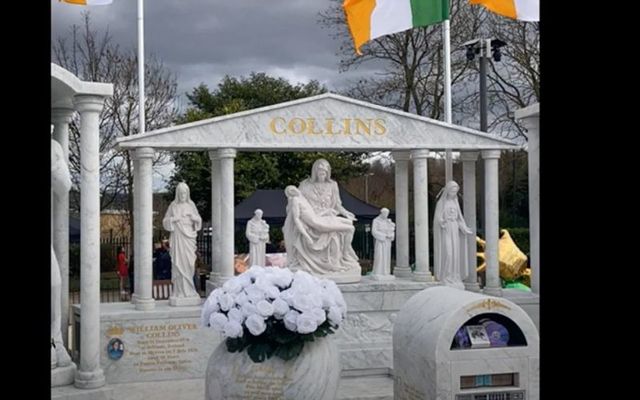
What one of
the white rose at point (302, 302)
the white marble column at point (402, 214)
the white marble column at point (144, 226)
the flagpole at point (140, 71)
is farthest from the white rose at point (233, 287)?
the white marble column at point (402, 214)

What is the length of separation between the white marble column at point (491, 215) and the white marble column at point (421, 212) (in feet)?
3.53

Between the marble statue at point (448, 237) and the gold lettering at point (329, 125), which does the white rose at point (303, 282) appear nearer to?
the gold lettering at point (329, 125)

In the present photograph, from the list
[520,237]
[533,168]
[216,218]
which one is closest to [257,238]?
[216,218]

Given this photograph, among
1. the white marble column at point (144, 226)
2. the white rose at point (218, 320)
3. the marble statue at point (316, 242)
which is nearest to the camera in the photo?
the white rose at point (218, 320)

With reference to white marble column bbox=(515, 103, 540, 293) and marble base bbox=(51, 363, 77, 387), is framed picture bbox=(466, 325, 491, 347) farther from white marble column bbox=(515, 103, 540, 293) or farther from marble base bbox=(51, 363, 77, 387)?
white marble column bbox=(515, 103, 540, 293)

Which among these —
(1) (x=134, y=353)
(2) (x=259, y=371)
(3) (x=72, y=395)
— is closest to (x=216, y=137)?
(1) (x=134, y=353)

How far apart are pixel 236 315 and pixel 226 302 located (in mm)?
201

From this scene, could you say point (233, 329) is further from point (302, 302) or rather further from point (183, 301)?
point (183, 301)

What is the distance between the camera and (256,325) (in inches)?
247

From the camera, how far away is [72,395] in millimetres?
10031

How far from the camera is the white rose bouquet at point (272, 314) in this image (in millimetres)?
6332

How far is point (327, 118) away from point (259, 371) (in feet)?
24.1

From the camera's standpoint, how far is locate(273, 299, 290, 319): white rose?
20.9 ft

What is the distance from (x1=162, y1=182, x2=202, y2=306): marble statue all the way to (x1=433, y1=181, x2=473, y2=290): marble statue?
4093 millimetres
